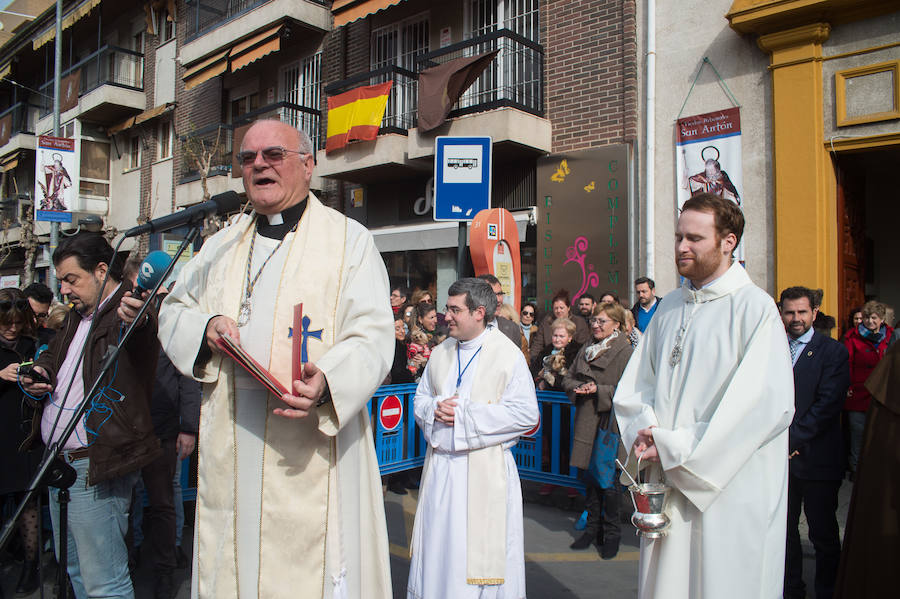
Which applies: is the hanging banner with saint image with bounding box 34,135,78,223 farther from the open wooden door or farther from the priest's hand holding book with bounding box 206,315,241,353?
the priest's hand holding book with bounding box 206,315,241,353

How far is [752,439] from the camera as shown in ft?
8.55

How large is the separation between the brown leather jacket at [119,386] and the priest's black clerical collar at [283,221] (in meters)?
0.95

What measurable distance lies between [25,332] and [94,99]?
18.3 m

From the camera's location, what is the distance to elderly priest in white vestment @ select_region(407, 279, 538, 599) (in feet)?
12.3

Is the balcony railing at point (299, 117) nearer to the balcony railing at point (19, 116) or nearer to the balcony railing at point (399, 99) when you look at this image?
the balcony railing at point (399, 99)

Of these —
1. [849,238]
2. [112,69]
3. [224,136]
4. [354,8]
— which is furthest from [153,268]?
[112,69]

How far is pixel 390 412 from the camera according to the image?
6.56 meters

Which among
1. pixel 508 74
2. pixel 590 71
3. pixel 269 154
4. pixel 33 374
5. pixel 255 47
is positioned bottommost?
pixel 33 374

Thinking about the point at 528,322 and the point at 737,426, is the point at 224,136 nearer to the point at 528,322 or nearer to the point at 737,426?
the point at 528,322

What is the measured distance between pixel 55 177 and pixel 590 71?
39.2 ft

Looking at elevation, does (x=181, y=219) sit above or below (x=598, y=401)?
above

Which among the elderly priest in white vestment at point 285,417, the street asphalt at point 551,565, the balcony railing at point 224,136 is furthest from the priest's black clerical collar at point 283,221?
the balcony railing at point 224,136

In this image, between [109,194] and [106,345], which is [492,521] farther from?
[109,194]

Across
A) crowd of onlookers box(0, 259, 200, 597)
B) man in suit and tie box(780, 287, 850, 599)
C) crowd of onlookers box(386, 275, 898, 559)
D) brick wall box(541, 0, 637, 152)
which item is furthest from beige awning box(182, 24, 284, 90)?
man in suit and tie box(780, 287, 850, 599)
